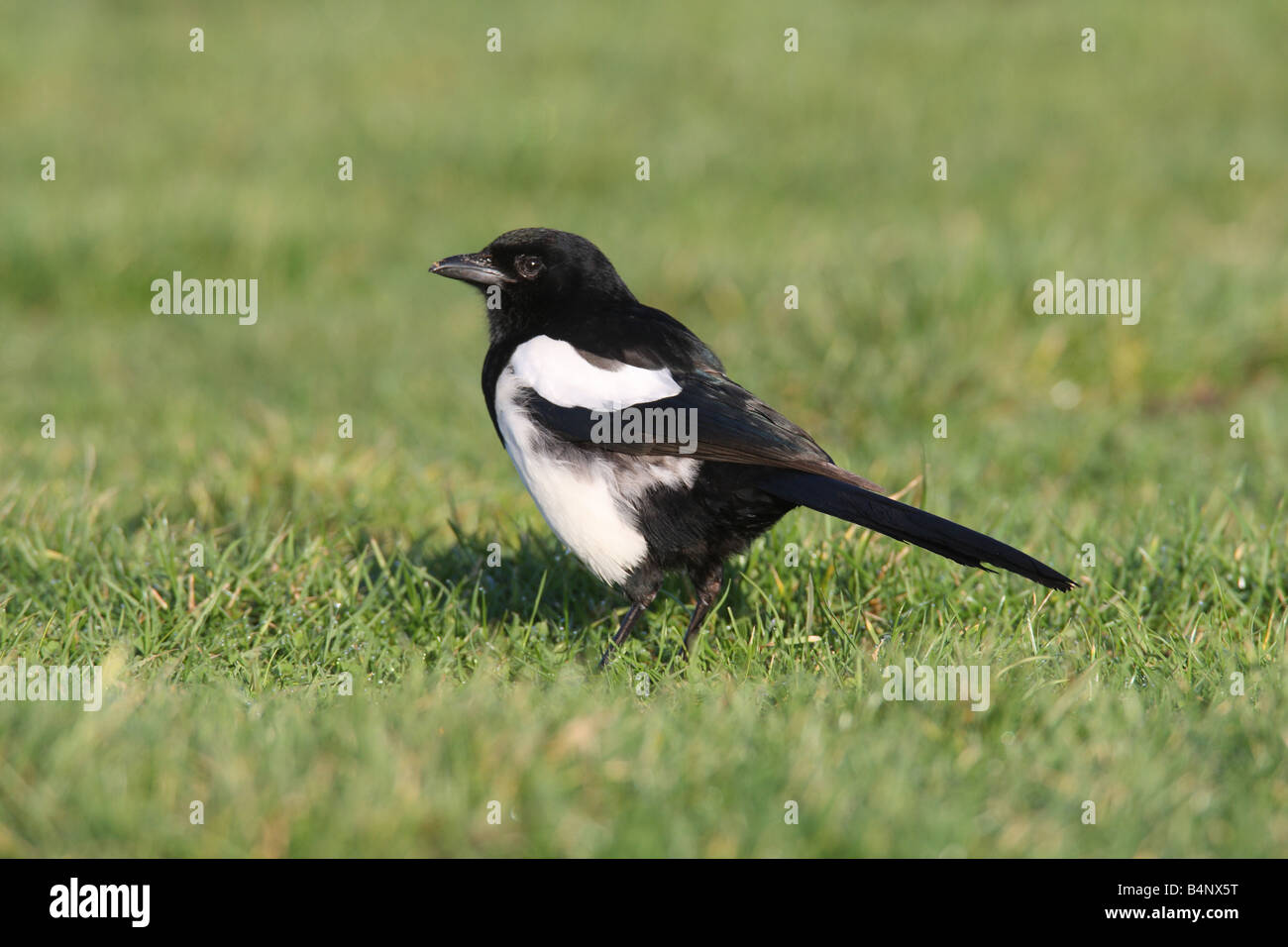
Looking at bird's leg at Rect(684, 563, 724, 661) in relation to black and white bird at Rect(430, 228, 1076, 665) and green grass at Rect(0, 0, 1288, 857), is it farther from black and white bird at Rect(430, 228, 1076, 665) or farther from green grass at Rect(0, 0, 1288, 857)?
green grass at Rect(0, 0, 1288, 857)

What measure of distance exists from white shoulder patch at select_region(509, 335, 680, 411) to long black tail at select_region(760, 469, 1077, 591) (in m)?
0.43

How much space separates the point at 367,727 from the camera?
2564 mm

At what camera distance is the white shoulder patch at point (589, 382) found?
379 centimetres

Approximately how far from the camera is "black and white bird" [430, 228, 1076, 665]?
12.0ft

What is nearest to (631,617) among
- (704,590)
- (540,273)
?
(704,590)

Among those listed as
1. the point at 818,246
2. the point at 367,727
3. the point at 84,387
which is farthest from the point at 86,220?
the point at 367,727

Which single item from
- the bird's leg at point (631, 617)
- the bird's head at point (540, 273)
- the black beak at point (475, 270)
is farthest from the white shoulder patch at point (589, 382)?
the bird's leg at point (631, 617)

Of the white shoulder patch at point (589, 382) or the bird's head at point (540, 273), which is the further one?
the bird's head at point (540, 273)

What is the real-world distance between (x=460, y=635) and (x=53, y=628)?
113cm

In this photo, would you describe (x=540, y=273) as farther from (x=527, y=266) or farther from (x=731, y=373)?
(x=731, y=373)

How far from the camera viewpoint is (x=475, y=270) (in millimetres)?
4246

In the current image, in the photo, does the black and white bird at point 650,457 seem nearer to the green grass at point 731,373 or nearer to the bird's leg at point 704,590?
the bird's leg at point 704,590

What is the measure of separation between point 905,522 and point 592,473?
90cm

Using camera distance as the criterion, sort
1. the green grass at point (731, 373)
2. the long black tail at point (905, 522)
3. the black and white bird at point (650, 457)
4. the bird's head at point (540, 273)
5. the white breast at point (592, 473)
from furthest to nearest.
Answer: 1. the bird's head at point (540, 273)
2. the white breast at point (592, 473)
3. the black and white bird at point (650, 457)
4. the long black tail at point (905, 522)
5. the green grass at point (731, 373)
